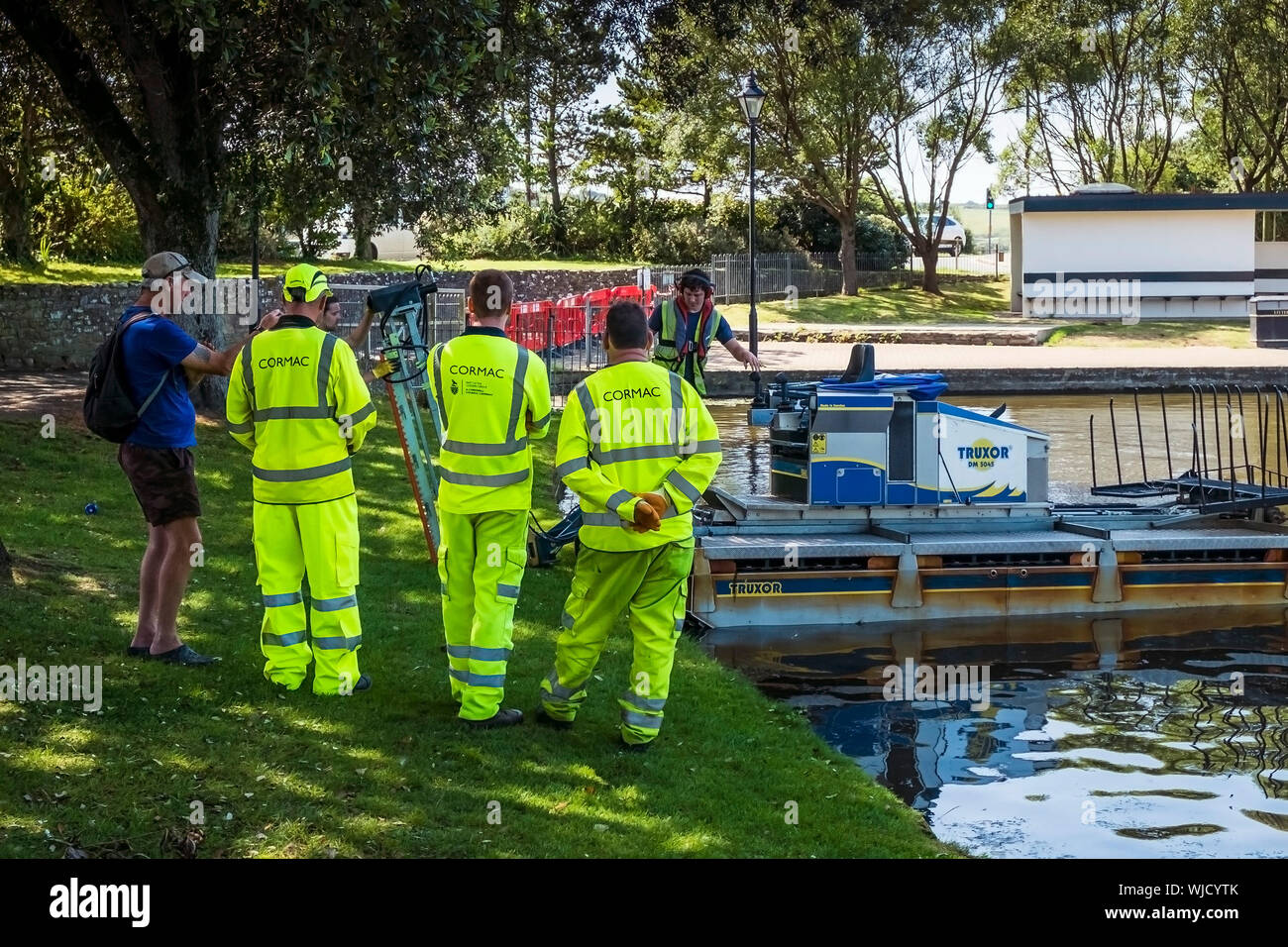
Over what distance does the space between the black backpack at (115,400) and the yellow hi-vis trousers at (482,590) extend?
5.67 feet

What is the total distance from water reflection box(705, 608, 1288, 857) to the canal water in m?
0.02

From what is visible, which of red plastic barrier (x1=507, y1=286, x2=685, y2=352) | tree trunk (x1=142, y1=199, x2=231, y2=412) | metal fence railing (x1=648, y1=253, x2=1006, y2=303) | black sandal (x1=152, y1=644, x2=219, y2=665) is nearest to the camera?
black sandal (x1=152, y1=644, x2=219, y2=665)

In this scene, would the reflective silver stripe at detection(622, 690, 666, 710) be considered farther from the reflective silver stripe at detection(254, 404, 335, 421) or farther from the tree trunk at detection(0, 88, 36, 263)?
the tree trunk at detection(0, 88, 36, 263)

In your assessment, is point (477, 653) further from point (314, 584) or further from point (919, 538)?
point (919, 538)

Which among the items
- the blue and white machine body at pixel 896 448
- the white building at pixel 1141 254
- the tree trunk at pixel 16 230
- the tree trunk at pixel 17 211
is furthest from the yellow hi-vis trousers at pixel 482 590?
the white building at pixel 1141 254

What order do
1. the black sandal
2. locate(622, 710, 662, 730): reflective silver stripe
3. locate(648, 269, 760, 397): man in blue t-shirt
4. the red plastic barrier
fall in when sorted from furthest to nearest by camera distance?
1. the red plastic barrier
2. locate(648, 269, 760, 397): man in blue t-shirt
3. the black sandal
4. locate(622, 710, 662, 730): reflective silver stripe

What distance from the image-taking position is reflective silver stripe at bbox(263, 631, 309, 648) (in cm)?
740

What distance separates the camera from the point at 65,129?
740 inches

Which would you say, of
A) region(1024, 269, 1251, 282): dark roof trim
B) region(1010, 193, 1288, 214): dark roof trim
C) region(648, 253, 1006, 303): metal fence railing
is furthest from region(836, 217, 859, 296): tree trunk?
region(1024, 269, 1251, 282): dark roof trim

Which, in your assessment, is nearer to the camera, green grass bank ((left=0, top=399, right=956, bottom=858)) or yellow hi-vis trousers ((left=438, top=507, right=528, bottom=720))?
green grass bank ((left=0, top=399, right=956, bottom=858))

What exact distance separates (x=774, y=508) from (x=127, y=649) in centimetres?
631

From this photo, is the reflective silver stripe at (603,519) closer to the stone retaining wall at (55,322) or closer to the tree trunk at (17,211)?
the stone retaining wall at (55,322)

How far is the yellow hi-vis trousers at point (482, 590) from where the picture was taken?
273 inches

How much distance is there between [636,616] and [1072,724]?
423 centimetres
